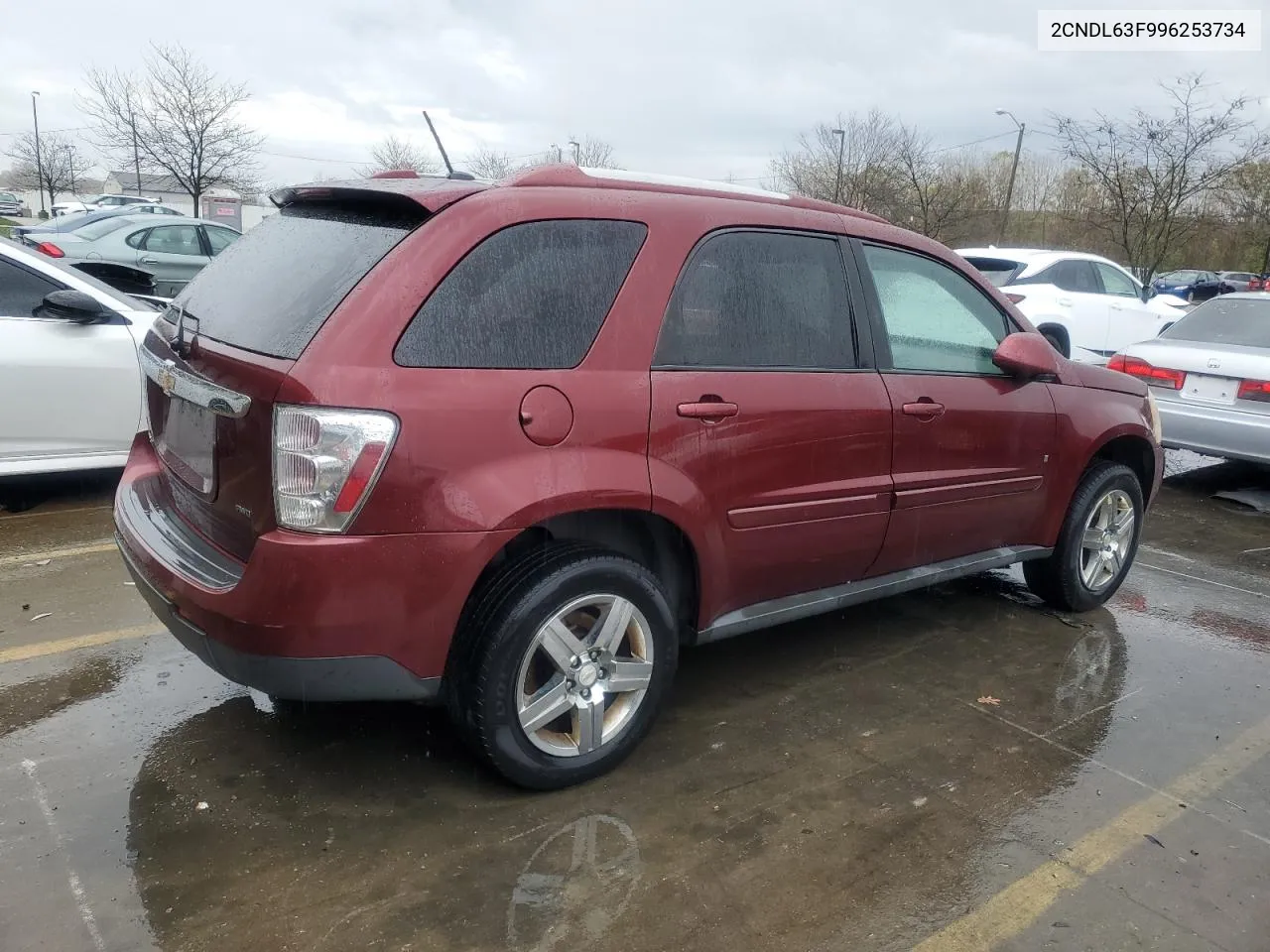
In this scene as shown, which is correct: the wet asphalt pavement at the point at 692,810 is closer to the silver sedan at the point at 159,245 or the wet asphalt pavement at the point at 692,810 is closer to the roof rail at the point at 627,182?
the roof rail at the point at 627,182

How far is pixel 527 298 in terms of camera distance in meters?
2.72

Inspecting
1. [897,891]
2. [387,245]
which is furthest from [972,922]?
[387,245]

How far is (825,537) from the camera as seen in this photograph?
3.40 metres

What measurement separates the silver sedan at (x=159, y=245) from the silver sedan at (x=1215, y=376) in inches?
459

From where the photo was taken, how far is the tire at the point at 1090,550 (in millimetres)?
4430

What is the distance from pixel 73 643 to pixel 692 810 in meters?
2.47

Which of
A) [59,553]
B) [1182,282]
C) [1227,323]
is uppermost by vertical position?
[1182,282]

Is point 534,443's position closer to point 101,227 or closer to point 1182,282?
point 101,227

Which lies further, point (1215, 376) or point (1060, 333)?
point (1060, 333)

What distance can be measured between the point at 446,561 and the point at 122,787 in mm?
1215

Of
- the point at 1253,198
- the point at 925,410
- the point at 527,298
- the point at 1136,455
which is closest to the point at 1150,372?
the point at 1136,455

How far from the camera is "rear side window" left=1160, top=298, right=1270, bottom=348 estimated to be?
710cm

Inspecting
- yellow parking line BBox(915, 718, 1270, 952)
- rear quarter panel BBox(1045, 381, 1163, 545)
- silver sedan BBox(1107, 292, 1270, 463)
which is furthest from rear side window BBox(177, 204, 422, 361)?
silver sedan BBox(1107, 292, 1270, 463)

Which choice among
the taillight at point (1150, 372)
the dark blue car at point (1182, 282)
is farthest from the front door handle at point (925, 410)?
the dark blue car at point (1182, 282)
